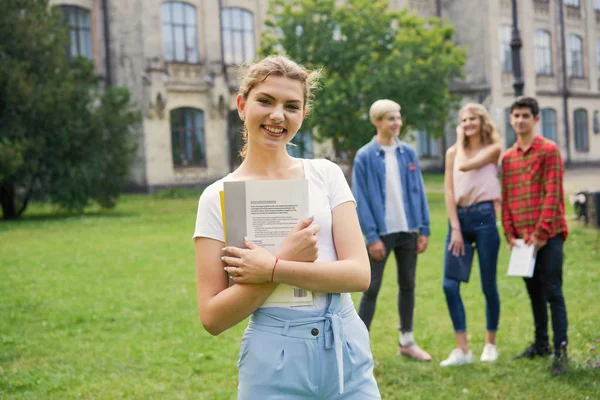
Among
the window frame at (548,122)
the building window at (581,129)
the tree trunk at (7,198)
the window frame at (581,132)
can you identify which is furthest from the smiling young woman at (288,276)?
the building window at (581,129)

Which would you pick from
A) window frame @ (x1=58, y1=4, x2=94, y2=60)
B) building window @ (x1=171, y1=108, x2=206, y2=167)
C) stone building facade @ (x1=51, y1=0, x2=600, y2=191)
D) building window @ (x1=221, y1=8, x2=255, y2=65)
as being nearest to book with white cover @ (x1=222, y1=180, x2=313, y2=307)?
stone building facade @ (x1=51, y1=0, x2=600, y2=191)

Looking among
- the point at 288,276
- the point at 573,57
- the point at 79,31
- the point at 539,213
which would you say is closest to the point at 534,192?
the point at 539,213

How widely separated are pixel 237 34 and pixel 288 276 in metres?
32.3

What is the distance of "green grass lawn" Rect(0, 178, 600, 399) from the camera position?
5.55m

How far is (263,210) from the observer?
7.99ft

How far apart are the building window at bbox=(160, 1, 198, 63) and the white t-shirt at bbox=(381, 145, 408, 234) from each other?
27010mm

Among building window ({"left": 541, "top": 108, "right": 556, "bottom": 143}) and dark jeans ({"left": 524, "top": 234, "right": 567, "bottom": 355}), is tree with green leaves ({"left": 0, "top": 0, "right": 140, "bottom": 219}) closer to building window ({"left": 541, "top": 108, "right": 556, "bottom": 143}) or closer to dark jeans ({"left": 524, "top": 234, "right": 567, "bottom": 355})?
dark jeans ({"left": 524, "top": 234, "right": 567, "bottom": 355})

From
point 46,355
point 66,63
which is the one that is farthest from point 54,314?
point 66,63

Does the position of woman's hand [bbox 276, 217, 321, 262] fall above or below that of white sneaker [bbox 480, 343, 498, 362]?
above

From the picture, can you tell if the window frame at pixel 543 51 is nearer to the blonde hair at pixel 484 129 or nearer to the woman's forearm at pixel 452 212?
the blonde hair at pixel 484 129

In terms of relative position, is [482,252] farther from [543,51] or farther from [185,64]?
[543,51]

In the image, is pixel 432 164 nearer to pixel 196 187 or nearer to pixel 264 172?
pixel 196 187

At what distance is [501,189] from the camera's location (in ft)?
20.0

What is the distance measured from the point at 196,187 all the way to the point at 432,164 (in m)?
15.0
